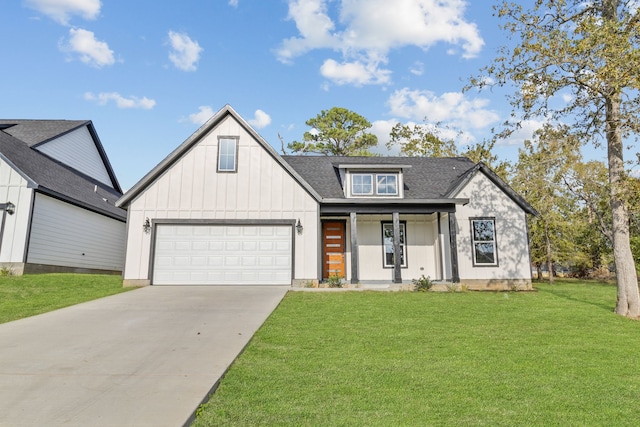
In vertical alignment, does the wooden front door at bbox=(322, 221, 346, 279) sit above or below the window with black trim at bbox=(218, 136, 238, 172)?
below

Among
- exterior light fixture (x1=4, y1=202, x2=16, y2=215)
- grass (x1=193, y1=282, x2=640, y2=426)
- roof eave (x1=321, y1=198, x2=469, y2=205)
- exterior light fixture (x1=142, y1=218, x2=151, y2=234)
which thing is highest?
roof eave (x1=321, y1=198, x2=469, y2=205)

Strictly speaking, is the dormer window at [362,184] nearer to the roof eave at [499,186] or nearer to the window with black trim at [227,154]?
the roof eave at [499,186]

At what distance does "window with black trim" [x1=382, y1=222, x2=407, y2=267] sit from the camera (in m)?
15.3

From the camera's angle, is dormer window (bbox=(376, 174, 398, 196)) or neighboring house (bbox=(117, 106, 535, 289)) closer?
neighboring house (bbox=(117, 106, 535, 289))

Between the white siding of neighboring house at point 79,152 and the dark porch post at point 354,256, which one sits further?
the white siding of neighboring house at point 79,152

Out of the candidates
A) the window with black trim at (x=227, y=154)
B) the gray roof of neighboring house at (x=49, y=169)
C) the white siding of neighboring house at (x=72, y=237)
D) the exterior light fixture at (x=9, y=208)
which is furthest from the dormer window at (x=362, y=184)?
the exterior light fixture at (x=9, y=208)

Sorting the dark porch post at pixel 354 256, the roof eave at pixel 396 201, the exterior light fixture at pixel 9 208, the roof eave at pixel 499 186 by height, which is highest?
the roof eave at pixel 499 186

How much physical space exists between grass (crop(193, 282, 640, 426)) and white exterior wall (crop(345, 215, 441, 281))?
705 cm

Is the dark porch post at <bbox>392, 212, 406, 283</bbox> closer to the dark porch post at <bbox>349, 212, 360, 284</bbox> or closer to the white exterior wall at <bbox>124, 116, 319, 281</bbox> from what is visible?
the dark porch post at <bbox>349, 212, 360, 284</bbox>

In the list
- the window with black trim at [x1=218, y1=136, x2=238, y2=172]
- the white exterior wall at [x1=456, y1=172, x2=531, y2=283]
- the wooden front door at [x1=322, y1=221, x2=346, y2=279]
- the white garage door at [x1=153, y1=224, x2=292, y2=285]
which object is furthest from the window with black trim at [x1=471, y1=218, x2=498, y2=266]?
the window with black trim at [x1=218, y1=136, x2=238, y2=172]

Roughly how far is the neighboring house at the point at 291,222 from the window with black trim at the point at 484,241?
40 mm

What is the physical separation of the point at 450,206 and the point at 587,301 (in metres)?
5.25

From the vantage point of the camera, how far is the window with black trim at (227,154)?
1349cm

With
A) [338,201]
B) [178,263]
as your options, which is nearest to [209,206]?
[178,263]
